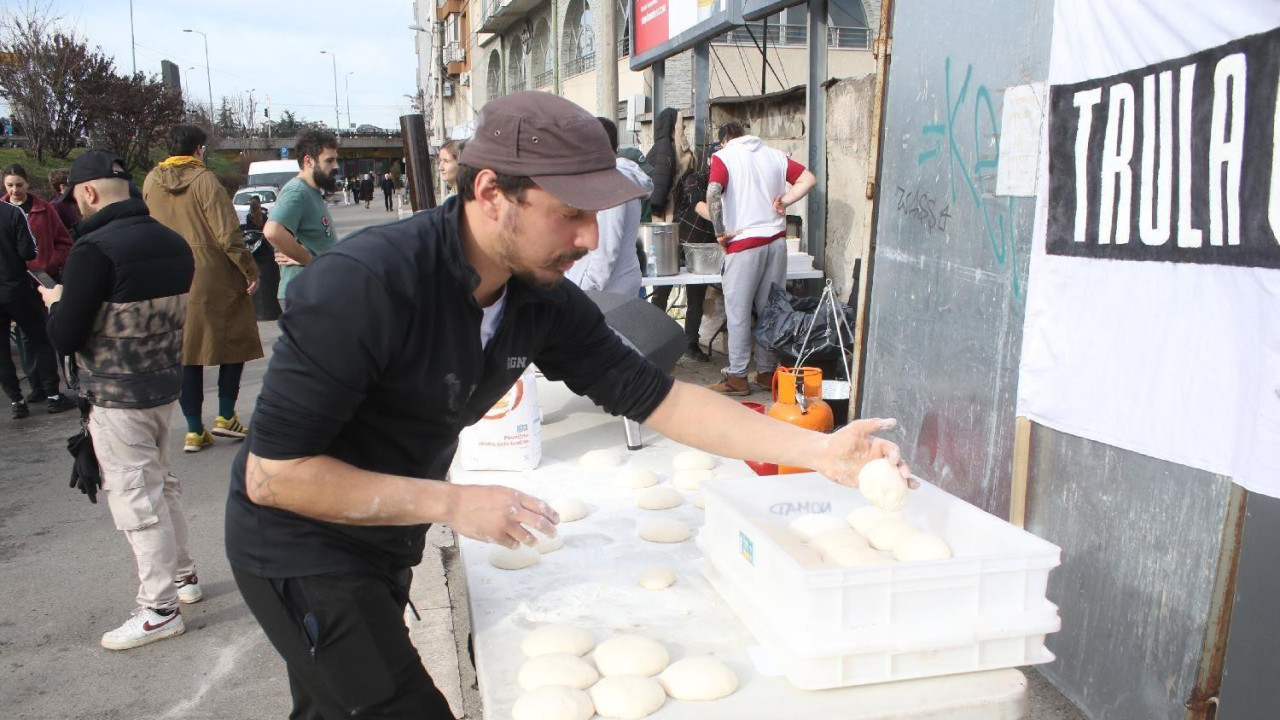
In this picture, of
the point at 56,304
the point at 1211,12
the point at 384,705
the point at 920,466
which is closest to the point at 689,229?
the point at 920,466

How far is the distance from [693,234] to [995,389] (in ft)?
16.2

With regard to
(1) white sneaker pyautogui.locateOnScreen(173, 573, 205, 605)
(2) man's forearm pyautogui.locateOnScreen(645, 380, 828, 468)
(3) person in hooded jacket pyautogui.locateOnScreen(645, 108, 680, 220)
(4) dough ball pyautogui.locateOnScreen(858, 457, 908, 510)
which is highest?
(3) person in hooded jacket pyautogui.locateOnScreen(645, 108, 680, 220)

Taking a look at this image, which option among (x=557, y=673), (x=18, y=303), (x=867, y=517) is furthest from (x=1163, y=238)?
(x=18, y=303)

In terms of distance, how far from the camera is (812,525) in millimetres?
2010

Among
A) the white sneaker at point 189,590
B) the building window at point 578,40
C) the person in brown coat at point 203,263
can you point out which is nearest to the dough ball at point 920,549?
the white sneaker at point 189,590

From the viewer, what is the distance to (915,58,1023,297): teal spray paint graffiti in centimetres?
295

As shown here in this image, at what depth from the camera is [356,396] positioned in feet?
4.85

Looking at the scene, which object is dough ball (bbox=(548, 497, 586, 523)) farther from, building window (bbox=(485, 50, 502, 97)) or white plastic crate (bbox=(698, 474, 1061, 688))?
building window (bbox=(485, 50, 502, 97))

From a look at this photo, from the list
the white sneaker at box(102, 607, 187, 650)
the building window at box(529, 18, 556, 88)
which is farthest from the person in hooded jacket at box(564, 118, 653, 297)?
the building window at box(529, 18, 556, 88)

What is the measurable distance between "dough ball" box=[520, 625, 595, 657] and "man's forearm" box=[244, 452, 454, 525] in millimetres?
413

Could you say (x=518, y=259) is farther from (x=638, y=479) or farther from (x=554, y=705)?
(x=638, y=479)

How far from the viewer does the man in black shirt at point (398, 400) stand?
4.76 ft

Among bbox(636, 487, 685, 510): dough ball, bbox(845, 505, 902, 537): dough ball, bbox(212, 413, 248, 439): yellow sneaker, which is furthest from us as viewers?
bbox(212, 413, 248, 439): yellow sneaker

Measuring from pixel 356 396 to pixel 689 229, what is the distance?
6.53m
